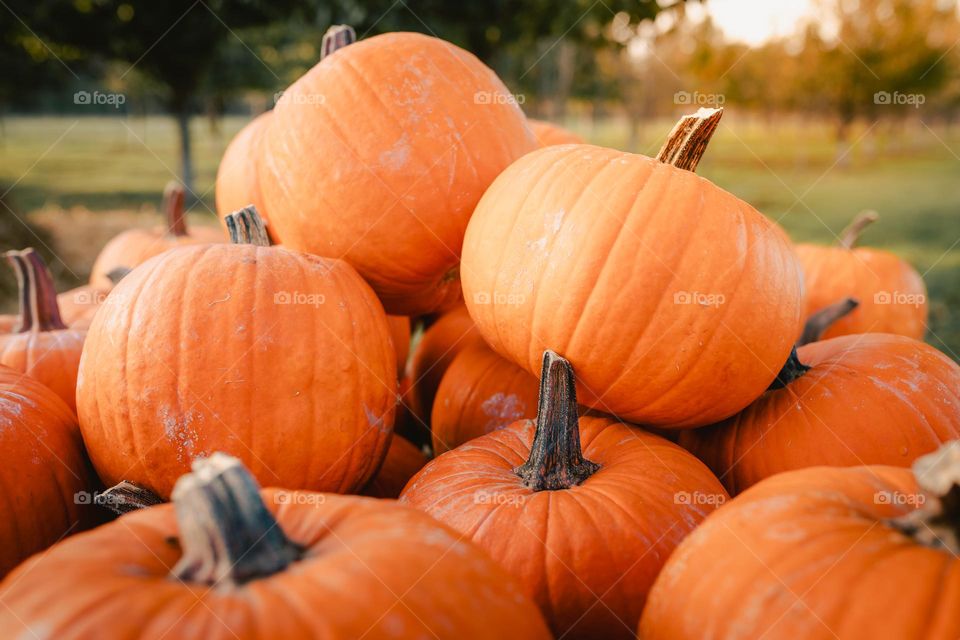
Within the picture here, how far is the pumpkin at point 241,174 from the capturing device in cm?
241

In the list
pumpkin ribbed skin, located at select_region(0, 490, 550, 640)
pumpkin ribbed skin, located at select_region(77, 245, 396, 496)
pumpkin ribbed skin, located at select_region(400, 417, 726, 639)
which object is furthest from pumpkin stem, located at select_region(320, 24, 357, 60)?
pumpkin ribbed skin, located at select_region(0, 490, 550, 640)

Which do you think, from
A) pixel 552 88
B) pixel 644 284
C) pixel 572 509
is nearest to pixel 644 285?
pixel 644 284

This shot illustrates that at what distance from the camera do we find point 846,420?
170 centimetres

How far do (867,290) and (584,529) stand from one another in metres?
2.27

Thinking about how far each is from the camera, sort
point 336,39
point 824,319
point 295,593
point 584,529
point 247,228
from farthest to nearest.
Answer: point 824,319 → point 336,39 → point 247,228 → point 584,529 → point 295,593

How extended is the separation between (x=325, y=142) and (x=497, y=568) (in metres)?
1.26

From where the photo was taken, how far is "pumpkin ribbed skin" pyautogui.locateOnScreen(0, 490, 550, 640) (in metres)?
0.87

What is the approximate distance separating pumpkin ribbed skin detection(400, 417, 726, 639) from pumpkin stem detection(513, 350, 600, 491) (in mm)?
32

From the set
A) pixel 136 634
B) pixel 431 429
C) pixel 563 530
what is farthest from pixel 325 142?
pixel 136 634

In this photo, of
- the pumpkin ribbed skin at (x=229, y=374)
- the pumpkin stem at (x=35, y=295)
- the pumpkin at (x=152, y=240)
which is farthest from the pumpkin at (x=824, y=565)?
the pumpkin at (x=152, y=240)

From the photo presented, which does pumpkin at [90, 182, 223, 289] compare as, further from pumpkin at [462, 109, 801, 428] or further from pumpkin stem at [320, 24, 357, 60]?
pumpkin at [462, 109, 801, 428]

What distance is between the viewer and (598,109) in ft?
109

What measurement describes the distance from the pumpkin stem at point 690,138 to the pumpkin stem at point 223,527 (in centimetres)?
123

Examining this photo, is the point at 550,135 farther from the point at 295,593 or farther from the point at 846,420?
the point at 295,593
